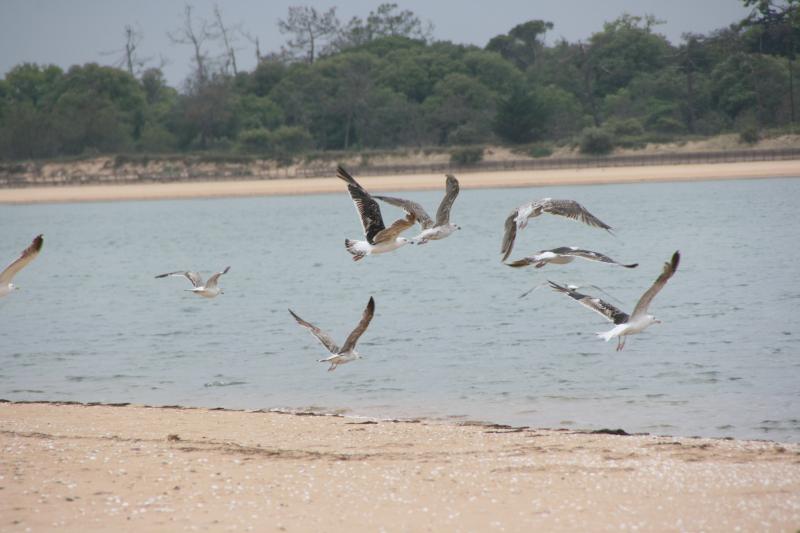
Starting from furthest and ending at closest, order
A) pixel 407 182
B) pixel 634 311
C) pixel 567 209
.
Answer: pixel 407 182
pixel 567 209
pixel 634 311

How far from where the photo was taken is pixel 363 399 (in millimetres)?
13484

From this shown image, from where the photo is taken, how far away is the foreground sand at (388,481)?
25.0 ft

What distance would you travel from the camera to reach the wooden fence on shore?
58.0 metres

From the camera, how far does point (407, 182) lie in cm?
5925

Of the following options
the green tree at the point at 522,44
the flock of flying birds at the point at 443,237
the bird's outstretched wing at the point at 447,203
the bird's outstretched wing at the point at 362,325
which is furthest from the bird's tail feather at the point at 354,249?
the green tree at the point at 522,44

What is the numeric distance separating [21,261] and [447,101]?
222ft

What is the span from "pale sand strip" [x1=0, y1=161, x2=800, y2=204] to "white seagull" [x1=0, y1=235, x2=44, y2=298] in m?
43.1

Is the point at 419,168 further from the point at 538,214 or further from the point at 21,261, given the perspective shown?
the point at 21,261

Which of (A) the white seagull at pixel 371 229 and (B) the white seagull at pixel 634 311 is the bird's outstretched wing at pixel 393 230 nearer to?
(A) the white seagull at pixel 371 229

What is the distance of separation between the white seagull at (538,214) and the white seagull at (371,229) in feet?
3.80

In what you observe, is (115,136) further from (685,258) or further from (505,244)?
(505,244)


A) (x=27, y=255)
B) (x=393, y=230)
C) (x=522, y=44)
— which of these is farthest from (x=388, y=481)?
(x=522, y=44)

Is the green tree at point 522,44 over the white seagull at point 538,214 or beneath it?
over

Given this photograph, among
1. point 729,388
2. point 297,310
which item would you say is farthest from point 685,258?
point 729,388
